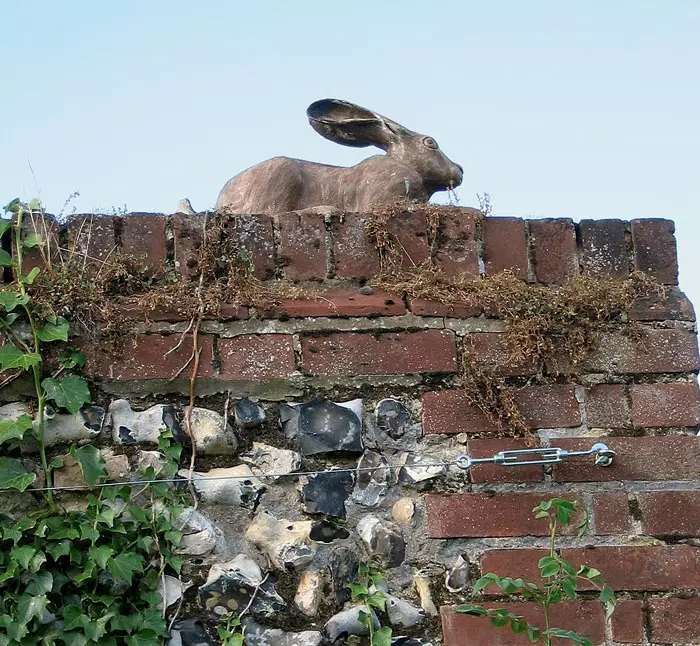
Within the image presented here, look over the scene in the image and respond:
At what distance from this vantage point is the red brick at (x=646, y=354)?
8.07ft

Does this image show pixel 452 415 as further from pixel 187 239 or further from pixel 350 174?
pixel 350 174

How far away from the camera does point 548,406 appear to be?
2.42 metres

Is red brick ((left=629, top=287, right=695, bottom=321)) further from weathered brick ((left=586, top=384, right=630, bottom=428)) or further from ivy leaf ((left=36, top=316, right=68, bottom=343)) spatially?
ivy leaf ((left=36, top=316, right=68, bottom=343))

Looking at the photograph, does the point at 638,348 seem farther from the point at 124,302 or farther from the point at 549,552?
the point at 124,302

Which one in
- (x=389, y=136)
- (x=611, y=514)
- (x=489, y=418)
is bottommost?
(x=611, y=514)

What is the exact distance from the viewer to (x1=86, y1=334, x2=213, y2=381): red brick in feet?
7.73

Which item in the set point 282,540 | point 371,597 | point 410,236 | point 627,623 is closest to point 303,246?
point 410,236

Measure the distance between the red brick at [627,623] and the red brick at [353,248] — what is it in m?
0.90

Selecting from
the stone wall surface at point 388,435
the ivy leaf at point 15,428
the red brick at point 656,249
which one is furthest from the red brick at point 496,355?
the ivy leaf at point 15,428

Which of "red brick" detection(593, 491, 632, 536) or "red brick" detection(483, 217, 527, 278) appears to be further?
"red brick" detection(483, 217, 527, 278)

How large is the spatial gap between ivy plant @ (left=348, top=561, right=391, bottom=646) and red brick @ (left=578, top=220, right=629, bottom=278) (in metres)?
0.86

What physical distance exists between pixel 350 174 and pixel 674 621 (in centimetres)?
143

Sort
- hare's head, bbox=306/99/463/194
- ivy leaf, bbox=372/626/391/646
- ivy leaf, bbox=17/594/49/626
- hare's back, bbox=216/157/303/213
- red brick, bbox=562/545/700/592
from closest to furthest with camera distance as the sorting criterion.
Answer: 1. ivy leaf, bbox=17/594/49/626
2. ivy leaf, bbox=372/626/391/646
3. red brick, bbox=562/545/700/592
4. hare's back, bbox=216/157/303/213
5. hare's head, bbox=306/99/463/194

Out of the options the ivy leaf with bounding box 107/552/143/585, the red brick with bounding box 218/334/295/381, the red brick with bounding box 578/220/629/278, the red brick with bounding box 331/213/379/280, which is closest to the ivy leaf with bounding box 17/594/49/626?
the ivy leaf with bounding box 107/552/143/585
